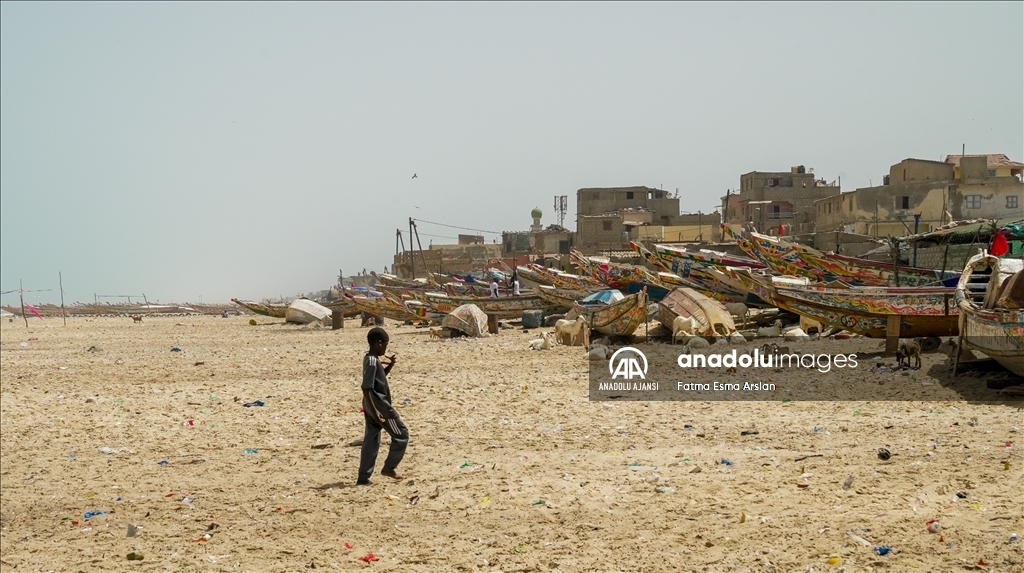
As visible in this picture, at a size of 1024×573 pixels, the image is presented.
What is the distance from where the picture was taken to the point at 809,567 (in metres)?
5.18

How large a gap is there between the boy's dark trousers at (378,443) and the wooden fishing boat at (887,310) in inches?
343

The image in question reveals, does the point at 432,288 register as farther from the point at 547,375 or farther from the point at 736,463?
the point at 736,463

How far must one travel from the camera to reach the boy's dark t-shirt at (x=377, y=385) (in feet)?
23.8

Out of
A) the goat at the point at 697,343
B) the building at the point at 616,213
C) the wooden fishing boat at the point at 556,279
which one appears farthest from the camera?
the building at the point at 616,213

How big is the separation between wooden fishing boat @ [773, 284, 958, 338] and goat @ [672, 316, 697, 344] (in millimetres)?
2156

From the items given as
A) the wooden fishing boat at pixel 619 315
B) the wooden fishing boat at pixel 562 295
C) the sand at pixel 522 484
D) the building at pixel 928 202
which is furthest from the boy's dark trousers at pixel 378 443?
the building at pixel 928 202

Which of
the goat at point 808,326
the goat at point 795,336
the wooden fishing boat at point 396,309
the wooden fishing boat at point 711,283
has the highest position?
the wooden fishing boat at point 711,283

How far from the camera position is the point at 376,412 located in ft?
23.7

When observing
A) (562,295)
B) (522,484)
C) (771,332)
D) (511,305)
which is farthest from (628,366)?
(511,305)

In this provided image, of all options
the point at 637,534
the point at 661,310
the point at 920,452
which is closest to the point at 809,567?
the point at 637,534

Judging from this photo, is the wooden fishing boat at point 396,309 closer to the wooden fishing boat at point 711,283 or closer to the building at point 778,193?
the wooden fishing boat at point 711,283

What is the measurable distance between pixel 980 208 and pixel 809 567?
115ft

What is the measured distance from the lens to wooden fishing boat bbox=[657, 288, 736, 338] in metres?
16.2

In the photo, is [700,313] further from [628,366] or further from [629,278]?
[629,278]
